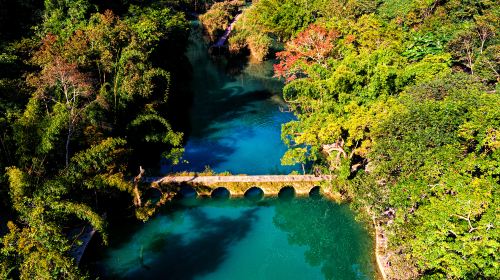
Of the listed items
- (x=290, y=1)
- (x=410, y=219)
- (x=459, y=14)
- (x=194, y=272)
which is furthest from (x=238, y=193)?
(x=290, y=1)

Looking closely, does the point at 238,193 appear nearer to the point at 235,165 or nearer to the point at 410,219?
the point at 235,165

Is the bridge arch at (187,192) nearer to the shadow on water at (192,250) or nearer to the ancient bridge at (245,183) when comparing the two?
the ancient bridge at (245,183)

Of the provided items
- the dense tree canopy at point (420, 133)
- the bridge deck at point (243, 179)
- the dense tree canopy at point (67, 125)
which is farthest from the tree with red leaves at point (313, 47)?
the dense tree canopy at point (67, 125)

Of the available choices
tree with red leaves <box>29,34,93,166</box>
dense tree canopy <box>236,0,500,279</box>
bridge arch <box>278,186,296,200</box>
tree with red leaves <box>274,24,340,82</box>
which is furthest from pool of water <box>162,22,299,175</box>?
tree with red leaves <box>29,34,93,166</box>

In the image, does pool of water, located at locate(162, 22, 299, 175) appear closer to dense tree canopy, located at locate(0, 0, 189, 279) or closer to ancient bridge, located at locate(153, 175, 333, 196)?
ancient bridge, located at locate(153, 175, 333, 196)


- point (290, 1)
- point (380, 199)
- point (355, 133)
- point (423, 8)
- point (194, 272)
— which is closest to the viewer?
point (380, 199)

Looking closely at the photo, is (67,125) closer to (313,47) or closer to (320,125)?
(320,125)

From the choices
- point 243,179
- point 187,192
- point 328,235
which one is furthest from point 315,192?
point 187,192
